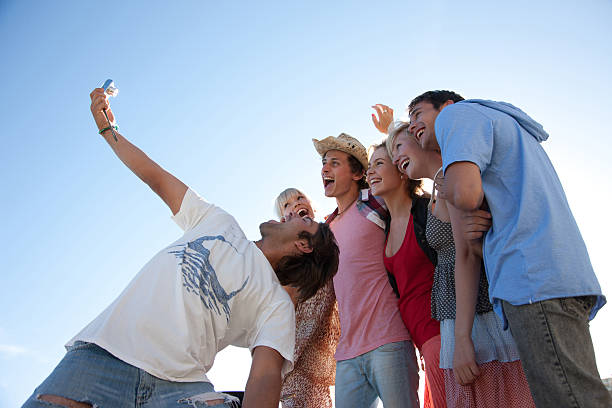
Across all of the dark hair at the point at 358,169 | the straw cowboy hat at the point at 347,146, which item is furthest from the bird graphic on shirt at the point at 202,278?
the straw cowboy hat at the point at 347,146

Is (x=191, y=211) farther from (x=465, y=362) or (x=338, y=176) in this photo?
(x=338, y=176)

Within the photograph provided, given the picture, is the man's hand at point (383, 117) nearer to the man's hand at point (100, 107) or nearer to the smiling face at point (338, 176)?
the smiling face at point (338, 176)

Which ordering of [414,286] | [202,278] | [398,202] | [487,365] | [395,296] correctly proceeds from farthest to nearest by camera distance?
[398,202], [395,296], [414,286], [487,365], [202,278]

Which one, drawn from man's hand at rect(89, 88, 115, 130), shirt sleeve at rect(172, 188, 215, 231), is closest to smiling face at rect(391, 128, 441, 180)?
shirt sleeve at rect(172, 188, 215, 231)

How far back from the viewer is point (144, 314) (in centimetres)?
228

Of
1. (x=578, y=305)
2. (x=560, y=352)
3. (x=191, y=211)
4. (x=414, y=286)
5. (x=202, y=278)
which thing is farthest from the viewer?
(x=414, y=286)

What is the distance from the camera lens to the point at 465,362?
2.48 meters

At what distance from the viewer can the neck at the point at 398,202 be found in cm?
405

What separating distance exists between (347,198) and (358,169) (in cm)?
36

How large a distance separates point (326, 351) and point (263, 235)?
4.78 ft

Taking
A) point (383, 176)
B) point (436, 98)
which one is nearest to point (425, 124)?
point (436, 98)

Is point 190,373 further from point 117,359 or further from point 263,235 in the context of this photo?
point 263,235

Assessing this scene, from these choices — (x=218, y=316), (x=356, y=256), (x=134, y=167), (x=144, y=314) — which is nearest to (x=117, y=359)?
(x=144, y=314)

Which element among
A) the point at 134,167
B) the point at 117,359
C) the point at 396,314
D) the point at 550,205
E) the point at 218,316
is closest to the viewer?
the point at 550,205
